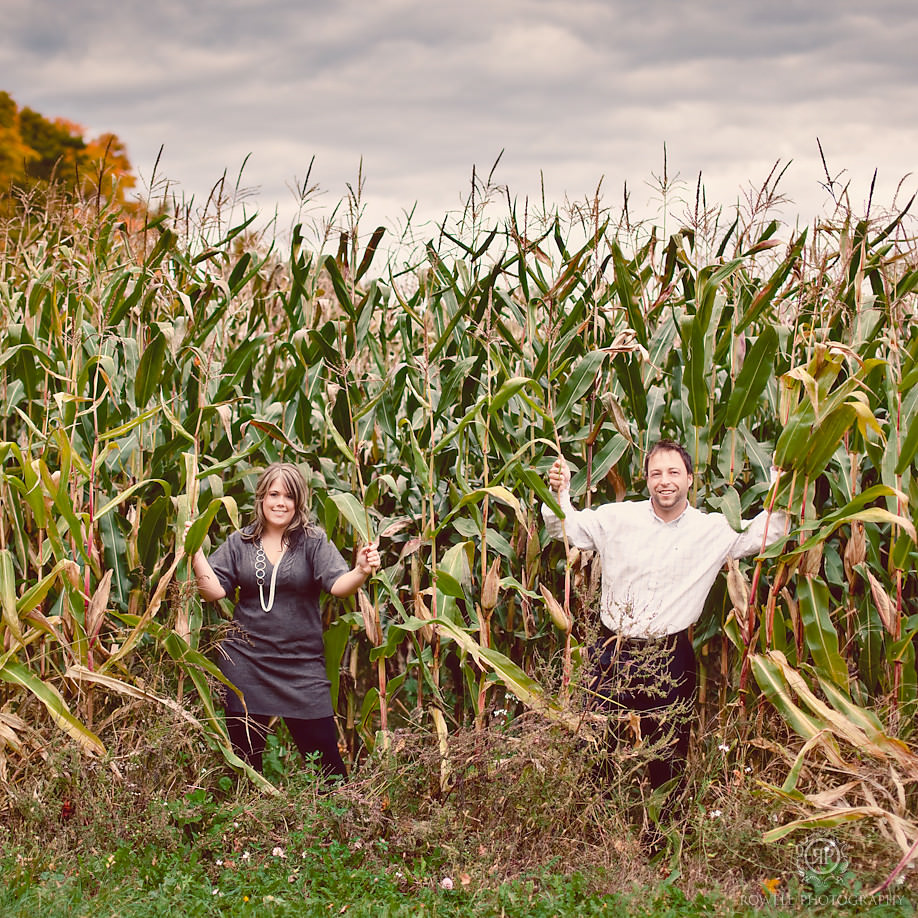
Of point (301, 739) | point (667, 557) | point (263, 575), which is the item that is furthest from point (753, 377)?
point (301, 739)

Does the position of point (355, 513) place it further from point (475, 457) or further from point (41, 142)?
point (41, 142)

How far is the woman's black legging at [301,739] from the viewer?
3.73m

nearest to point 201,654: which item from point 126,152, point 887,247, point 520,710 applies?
point 520,710

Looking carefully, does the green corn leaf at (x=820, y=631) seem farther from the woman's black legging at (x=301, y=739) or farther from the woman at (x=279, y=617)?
the woman's black legging at (x=301, y=739)

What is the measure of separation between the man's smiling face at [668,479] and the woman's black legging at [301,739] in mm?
1692

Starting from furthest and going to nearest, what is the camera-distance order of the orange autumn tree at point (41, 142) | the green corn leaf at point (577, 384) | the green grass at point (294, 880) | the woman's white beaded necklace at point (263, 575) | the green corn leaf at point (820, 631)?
the orange autumn tree at point (41, 142) → the green corn leaf at point (577, 384) → the woman's white beaded necklace at point (263, 575) → the green corn leaf at point (820, 631) → the green grass at point (294, 880)

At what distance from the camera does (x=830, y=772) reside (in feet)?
11.3

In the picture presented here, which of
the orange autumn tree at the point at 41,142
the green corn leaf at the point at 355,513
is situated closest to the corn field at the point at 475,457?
the green corn leaf at the point at 355,513

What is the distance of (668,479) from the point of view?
11.7ft

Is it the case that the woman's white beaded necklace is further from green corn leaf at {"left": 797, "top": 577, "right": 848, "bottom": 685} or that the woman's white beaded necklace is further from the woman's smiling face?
green corn leaf at {"left": 797, "top": 577, "right": 848, "bottom": 685}

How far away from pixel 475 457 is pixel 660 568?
110cm

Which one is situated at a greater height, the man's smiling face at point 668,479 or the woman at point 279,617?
the man's smiling face at point 668,479

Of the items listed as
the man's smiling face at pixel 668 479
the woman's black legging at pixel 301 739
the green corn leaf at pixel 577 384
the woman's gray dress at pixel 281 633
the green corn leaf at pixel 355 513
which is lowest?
the woman's black legging at pixel 301 739

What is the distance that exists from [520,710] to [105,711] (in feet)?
6.20
